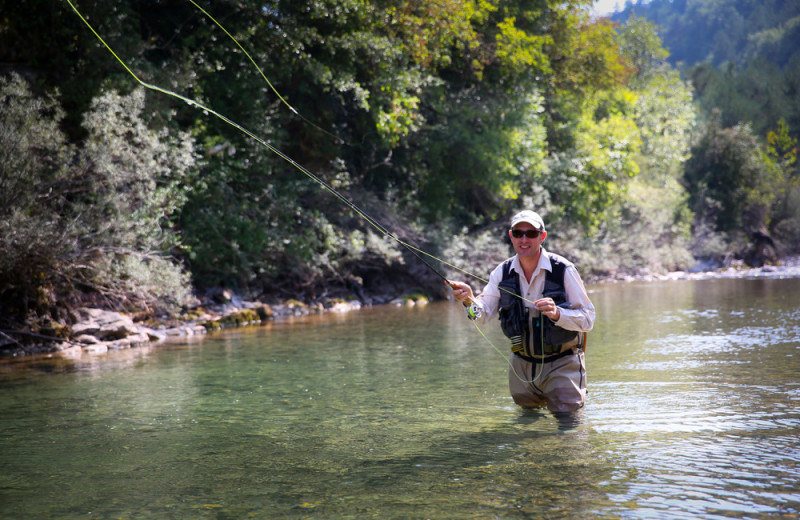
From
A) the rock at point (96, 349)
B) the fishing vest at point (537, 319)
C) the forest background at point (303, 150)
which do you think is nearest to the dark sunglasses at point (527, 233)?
the fishing vest at point (537, 319)

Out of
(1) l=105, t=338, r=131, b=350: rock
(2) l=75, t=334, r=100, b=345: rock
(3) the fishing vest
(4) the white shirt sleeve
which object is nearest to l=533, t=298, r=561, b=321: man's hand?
(4) the white shirt sleeve

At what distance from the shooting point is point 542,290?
248 inches

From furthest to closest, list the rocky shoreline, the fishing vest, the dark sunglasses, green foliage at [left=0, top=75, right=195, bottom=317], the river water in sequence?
the rocky shoreline
green foliage at [left=0, top=75, right=195, bottom=317]
the fishing vest
the dark sunglasses
the river water

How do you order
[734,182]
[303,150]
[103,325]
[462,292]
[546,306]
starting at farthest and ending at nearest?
[734,182]
[303,150]
[103,325]
[462,292]
[546,306]

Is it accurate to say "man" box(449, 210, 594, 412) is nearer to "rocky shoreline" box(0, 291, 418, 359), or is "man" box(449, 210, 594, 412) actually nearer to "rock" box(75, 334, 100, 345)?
"rocky shoreline" box(0, 291, 418, 359)

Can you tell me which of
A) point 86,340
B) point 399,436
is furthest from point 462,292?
point 86,340

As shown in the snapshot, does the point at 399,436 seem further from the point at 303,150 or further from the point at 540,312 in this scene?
the point at 303,150

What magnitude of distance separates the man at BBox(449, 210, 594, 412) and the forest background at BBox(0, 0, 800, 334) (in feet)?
9.28

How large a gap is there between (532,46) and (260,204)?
9982 mm

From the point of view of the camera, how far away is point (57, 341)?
13414 millimetres

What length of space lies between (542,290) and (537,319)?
0.75 ft

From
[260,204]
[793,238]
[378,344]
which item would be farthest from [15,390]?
[793,238]

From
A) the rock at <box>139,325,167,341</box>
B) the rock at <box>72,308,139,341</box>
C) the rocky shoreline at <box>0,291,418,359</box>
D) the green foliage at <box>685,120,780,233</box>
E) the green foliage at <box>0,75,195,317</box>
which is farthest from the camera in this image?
the green foliage at <box>685,120,780,233</box>

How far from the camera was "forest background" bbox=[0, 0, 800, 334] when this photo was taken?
13727 millimetres
